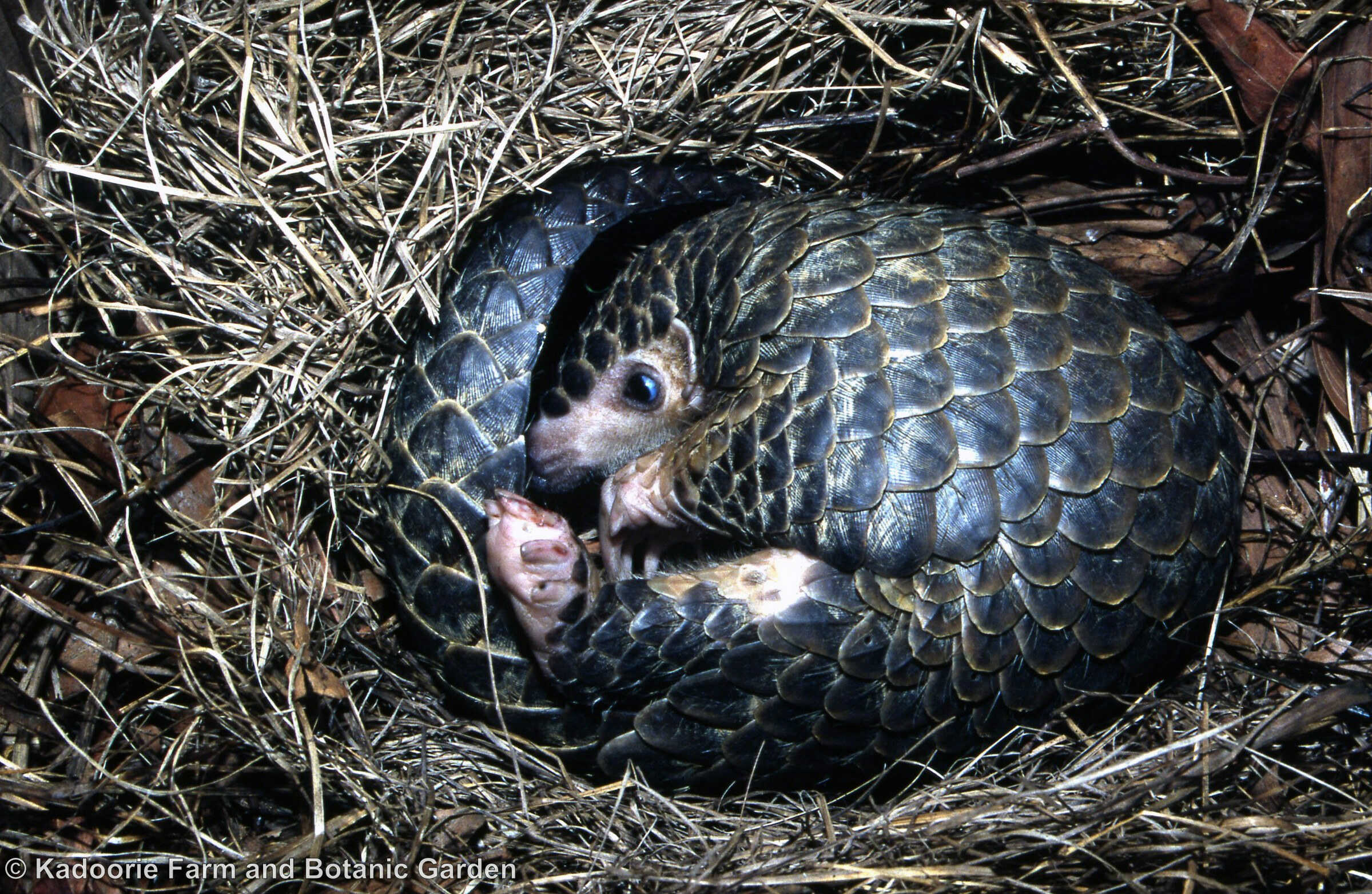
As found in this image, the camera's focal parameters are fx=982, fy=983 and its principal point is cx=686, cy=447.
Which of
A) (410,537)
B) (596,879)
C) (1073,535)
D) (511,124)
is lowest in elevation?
(596,879)

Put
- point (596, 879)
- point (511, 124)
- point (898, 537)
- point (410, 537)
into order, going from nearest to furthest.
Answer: point (898, 537) < point (596, 879) < point (410, 537) < point (511, 124)

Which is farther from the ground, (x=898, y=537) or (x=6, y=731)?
(x=898, y=537)

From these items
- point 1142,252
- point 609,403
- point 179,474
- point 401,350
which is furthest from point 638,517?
point 1142,252

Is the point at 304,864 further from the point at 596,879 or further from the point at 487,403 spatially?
the point at 487,403

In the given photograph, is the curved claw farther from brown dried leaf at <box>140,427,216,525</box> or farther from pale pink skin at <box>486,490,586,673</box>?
brown dried leaf at <box>140,427,216,525</box>

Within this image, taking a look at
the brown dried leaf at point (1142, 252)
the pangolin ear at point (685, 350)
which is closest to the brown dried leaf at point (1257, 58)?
the brown dried leaf at point (1142, 252)

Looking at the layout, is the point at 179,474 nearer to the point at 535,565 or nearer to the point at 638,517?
the point at 535,565

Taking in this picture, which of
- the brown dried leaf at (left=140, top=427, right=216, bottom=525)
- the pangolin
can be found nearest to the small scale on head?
the pangolin

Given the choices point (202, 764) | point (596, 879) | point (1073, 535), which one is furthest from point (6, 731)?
point (1073, 535)
